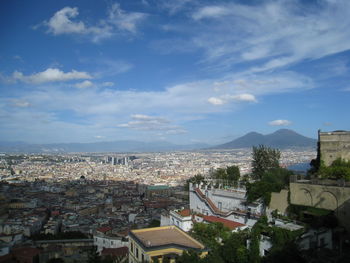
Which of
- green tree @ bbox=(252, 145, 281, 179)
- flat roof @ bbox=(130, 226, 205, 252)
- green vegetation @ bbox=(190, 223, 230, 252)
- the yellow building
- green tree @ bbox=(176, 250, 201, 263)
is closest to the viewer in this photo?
green tree @ bbox=(176, 250, 201, 263)

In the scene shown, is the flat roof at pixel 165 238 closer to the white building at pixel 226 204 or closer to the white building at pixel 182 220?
the white building at pixel 182 220

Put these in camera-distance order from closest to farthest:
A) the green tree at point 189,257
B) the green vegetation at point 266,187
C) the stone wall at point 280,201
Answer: the green tree at point 189,257, the stone wall at point 280,201, the green vegetation at point 266,187

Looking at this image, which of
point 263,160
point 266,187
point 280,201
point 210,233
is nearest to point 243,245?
point 210,233

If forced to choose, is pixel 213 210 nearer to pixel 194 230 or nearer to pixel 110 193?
pixel 194 230

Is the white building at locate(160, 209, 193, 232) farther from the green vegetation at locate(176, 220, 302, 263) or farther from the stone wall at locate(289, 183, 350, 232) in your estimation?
the stone wall at locate(289, 183, 350, 232)

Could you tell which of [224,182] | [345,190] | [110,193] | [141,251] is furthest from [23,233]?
[110,193]

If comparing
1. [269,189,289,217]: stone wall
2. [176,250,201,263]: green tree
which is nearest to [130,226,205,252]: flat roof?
[176,250,201,263]: green tree

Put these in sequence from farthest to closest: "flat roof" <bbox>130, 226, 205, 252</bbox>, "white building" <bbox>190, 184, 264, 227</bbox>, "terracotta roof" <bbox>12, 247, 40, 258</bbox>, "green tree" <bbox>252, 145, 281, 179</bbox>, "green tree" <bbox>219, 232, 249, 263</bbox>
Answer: "terracotta roof" <bbox>12, 247, 40, 258</bbox>
"green tree" <bbox>252, 145, 281, 179</bbox>
"white building" <bbox>190, 184, 264, 227</bbox>
"flat roof" <bbox>130, 226, 205, 252</bbox>
"green tree" <bbox>219, 232, 249, 263</bbox>

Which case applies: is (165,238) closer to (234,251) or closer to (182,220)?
(234,251)

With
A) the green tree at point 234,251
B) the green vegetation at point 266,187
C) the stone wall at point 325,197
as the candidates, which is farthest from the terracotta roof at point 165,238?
the stone wall at point 325,197
